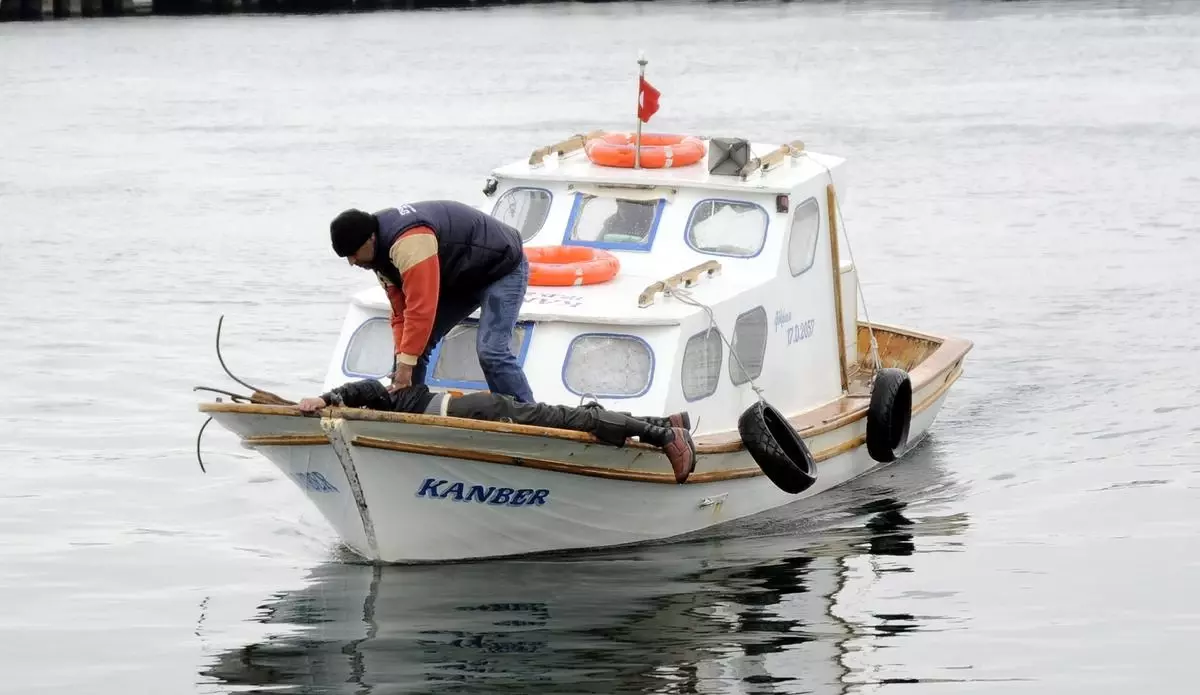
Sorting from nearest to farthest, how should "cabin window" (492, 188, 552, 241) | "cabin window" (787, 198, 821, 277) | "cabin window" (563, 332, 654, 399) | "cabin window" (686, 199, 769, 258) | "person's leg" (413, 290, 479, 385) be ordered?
"person's leg" (413, 290, 479, 385)
"cabin window" (563, 332, 654, 399)
"cabin window" (686, 199, 769, 258)
"cabin window" (787, 198, 821, 277)
"cabin window" (492, 188, 552, 241)

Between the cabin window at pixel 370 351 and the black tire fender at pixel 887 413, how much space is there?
4.00 metres

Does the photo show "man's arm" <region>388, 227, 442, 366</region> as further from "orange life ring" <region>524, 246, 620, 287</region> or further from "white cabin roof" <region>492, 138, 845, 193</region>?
"white cabin roof" <region>492, 138, 845, 193</region>

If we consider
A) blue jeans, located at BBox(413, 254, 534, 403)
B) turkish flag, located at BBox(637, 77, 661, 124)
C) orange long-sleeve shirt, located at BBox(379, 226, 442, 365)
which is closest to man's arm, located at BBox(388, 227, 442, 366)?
orange long-sleeve shirt, located at BBox(379, 226, 442, 365)

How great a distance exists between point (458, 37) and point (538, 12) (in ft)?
65.5

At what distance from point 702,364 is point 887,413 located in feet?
7.25

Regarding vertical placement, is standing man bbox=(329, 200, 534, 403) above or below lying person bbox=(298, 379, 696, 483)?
above

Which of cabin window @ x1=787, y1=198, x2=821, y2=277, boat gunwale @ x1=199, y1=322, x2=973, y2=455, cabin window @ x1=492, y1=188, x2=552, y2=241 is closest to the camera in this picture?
boat gunwale @ x1=199, y1=322, x2=973, y2=455

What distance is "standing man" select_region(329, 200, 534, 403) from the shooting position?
11.6 metres

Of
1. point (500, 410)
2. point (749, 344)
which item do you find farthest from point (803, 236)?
point (500, 410)

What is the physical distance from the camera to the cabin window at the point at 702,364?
42.6 feet

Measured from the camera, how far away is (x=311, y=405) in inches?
456

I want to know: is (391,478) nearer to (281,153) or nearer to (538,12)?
(281,153)

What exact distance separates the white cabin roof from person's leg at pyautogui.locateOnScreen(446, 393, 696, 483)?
2.79 metres

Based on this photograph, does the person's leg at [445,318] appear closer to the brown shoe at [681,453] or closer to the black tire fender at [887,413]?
the brown shoe at [681,453]
